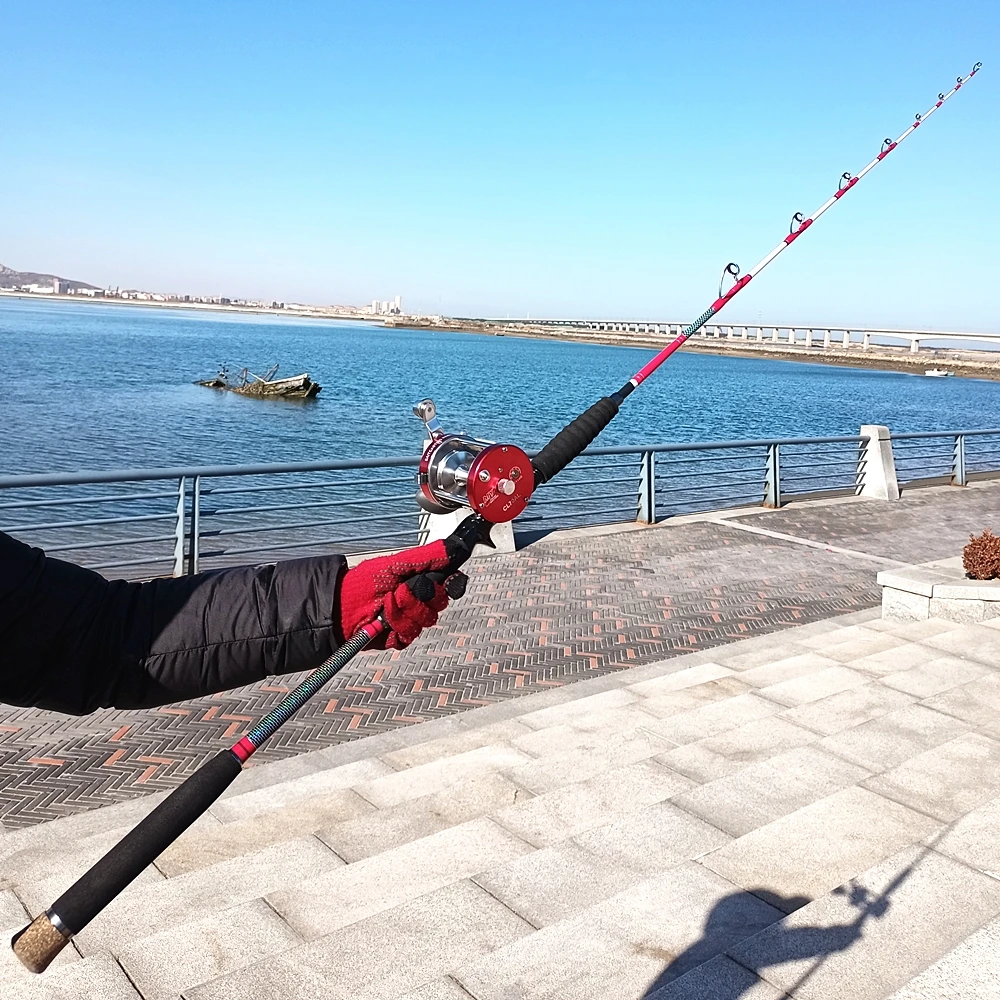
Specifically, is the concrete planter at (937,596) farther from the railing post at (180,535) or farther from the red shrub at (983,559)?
the railing post at (180,535)

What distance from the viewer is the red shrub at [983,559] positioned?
8414 millimetres

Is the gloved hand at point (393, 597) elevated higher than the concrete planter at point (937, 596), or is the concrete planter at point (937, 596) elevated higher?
the gloved hand at point (393, 597)

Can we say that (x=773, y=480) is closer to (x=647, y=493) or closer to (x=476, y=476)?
(x=647, y=493)

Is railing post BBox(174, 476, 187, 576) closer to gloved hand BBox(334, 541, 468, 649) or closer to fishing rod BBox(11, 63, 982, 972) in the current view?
fishing rod BBox(11, 63, 982, 972)

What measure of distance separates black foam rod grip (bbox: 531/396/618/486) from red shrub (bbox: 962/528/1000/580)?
21.5ft

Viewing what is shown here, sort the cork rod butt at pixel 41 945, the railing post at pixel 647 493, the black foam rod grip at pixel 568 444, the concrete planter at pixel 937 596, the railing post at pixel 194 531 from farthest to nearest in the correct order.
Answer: the railing post at pixel 647 493 → the railing post at pixel 194 531 → the concrete planter at pixel 937 596 → the black foam rod grip at pixel 568 444 → the cork rod butt at pixel 41 945

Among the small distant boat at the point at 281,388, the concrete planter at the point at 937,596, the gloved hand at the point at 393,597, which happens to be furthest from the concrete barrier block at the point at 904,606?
the small distant boat at the point at 281,388

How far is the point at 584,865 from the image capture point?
3.99 metres

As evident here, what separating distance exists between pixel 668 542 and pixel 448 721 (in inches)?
266

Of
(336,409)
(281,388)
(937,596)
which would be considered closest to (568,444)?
(937,596)

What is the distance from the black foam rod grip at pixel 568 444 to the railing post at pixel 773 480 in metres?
12.1

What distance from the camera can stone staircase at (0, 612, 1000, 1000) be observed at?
3.20m

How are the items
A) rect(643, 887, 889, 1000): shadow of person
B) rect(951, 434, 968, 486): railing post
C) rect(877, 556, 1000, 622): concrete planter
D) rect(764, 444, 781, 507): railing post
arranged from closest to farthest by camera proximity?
rect(643, 887, 889, 1000): shadow of person, rect(877, 556, 1000, 622): concrete planter, rect(764, 444, 781, 507): railing post, rect(951, 434, 968, 486): railing post

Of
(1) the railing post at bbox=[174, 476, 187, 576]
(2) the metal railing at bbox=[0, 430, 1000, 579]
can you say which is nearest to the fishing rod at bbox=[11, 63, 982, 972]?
(2) the metal railing at bbox=[0, 430, 1000, 579]
